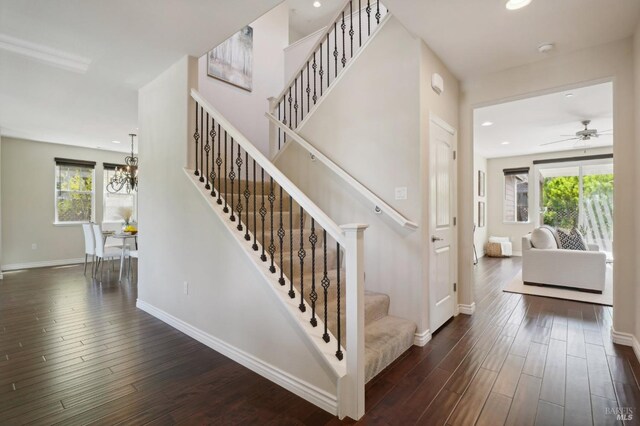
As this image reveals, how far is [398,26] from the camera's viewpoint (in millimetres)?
2916

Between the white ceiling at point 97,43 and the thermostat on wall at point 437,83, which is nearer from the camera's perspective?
the white ceiling at point 97,43

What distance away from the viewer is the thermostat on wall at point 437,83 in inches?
116

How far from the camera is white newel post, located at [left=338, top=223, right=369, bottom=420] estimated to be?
5.82 feet

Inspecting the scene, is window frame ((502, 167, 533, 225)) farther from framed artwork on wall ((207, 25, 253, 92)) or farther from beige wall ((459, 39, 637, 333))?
framed artwork on wall ((207, 25, 253, 92))

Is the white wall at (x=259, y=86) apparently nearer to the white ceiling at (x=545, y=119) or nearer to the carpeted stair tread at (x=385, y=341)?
the white ceiling at (x=545, y=119)

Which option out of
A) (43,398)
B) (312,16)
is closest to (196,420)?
(43,398)

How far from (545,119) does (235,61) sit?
539cm

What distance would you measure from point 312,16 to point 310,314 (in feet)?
21.1

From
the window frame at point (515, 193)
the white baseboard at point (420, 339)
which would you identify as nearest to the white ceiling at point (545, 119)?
the window frame at point (515, 193)

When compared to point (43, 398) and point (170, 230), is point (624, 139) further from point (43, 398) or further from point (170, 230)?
point (43, 398)

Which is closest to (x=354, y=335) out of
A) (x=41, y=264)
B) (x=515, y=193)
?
(x=41, y=264)

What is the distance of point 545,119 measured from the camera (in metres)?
5.38

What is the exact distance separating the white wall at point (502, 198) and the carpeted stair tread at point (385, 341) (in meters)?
7.36

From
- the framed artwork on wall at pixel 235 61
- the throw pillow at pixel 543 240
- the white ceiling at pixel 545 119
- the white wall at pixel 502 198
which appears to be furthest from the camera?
the white wall at pixel 502 198
